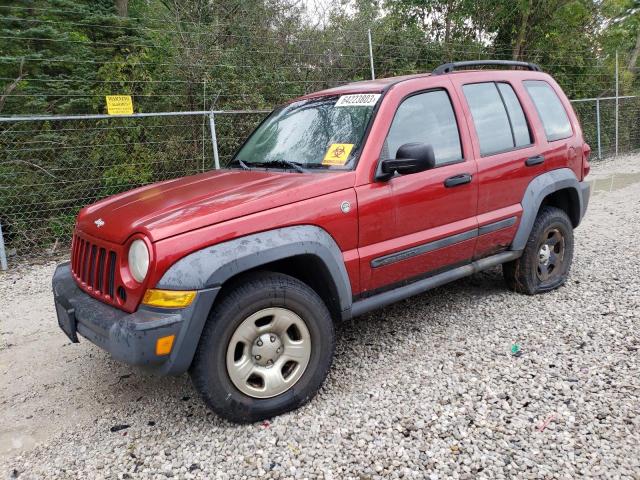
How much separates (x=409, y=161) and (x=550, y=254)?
2.14 m

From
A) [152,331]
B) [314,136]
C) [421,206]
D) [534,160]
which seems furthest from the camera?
[534,160]

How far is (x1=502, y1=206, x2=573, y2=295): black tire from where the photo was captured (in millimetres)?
4223

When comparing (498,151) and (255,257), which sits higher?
(498,151)

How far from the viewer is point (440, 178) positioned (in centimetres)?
341

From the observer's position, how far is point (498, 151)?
12.5 ft

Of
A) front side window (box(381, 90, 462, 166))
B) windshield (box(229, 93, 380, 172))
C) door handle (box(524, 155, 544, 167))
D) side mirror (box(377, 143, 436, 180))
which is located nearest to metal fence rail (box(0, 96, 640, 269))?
windshield (box(229, 93, 380, 172))

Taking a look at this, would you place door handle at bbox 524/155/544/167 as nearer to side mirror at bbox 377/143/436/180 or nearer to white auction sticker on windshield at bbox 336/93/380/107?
side mirror at bbox 377/143/436/180

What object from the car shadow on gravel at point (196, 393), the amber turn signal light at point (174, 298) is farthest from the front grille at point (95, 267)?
the car shadow on gravel at point (196, 393)

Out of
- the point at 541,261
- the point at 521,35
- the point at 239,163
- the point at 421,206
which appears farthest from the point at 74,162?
the point at 521,35

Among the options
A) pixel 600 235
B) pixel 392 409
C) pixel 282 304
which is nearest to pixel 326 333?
pixel 282 304

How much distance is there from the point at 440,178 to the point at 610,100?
1412cm

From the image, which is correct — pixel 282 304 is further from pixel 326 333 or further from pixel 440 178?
pixel 440 178

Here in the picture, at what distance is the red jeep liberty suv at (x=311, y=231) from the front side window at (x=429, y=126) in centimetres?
1

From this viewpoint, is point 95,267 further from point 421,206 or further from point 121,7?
point 121,7
